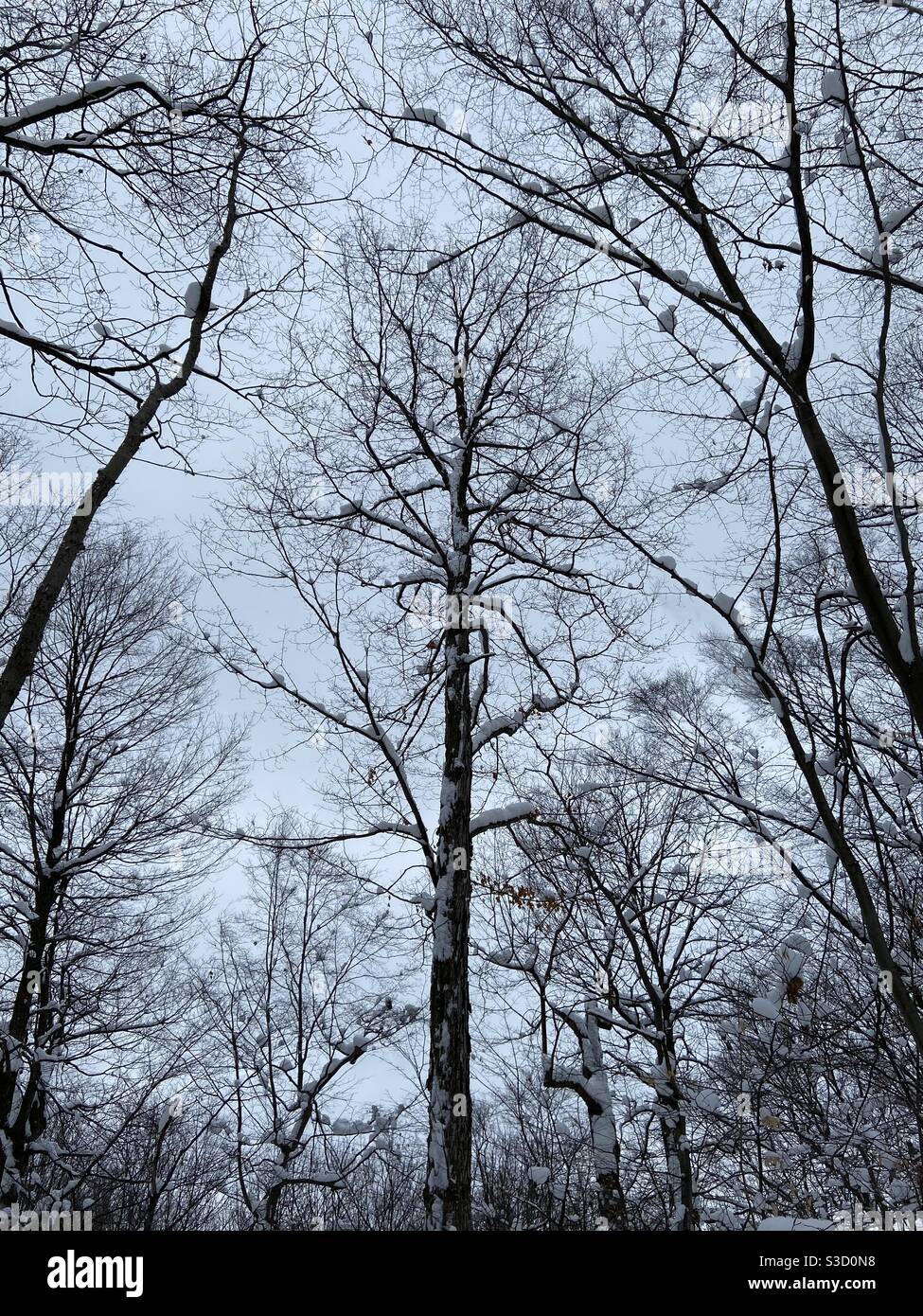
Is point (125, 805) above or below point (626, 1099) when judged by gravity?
above

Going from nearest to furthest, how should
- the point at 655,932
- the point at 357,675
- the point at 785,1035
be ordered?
the point at 785,1035 → the point at 357,675 → the point at 655,932

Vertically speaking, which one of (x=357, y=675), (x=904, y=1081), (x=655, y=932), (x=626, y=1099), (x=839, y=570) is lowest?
(x=626, y=1099)

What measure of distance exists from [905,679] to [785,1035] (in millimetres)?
3120

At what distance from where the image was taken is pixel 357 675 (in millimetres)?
7578

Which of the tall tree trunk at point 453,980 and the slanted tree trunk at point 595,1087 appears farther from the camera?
the slanted tree trunk at point 595,1087

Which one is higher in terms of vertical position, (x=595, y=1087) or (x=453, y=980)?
(x=453, y=980)

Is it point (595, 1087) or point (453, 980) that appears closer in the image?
point (453, 980)

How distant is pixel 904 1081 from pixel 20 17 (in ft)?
21.8

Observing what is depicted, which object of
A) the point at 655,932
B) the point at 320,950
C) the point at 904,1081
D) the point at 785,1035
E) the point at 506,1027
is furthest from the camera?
the point at 320,950

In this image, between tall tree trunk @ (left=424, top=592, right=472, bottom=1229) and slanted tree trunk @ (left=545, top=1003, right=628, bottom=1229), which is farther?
slanted tree trunk @ (left=545, top=1003, right=628, bottom=1229)

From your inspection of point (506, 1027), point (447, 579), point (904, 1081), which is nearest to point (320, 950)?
point (506, 1027)

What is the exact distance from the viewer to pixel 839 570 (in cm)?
828
